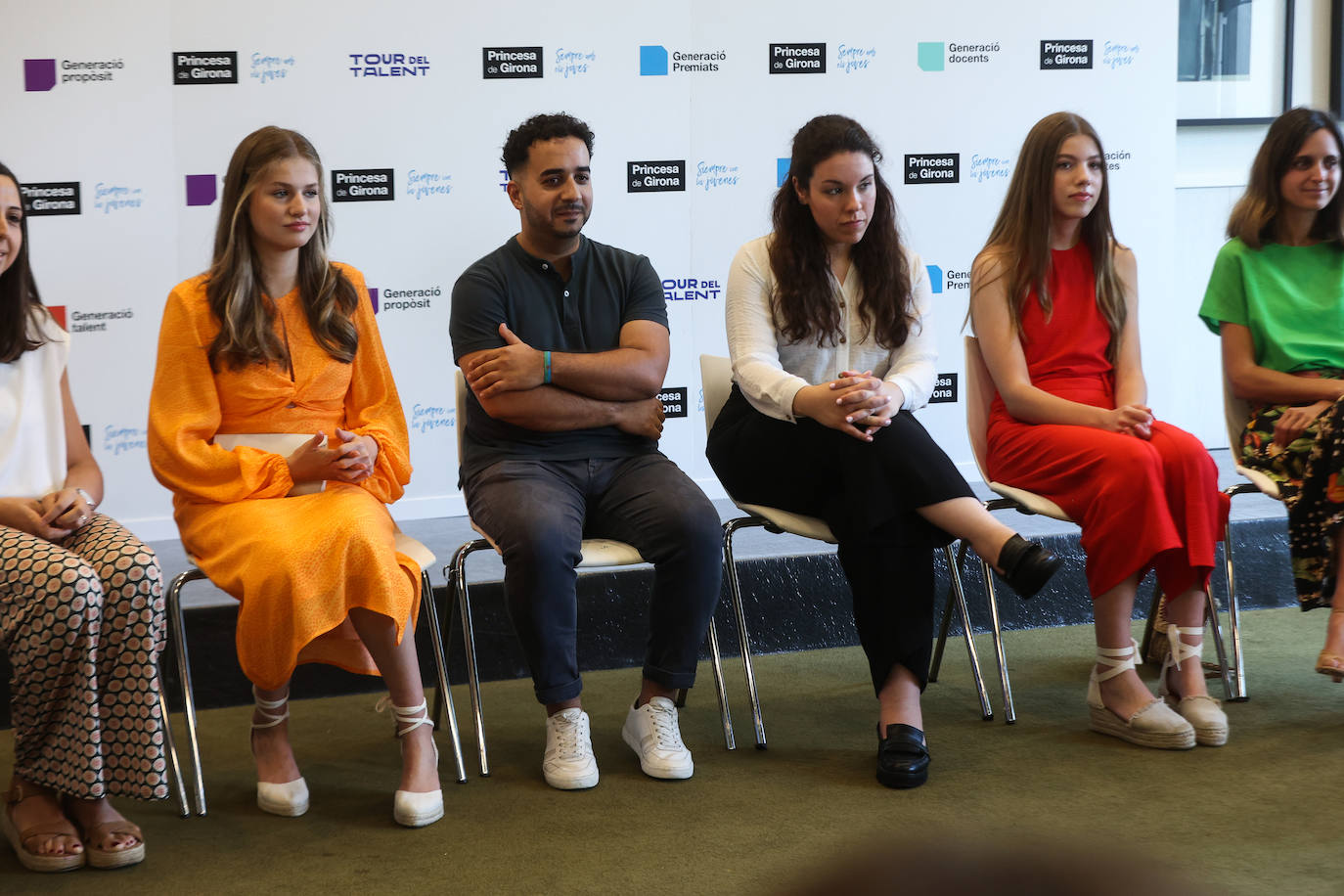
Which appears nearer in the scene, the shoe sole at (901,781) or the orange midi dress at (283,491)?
the orange midi dress at (283,491)

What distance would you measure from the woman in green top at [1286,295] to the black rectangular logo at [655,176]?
6.05ft

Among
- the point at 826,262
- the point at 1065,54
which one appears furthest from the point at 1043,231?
the point at 1065,54

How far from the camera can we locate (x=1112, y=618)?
2.80 meters

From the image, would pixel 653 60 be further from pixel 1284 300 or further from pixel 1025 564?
pixel 1025 564

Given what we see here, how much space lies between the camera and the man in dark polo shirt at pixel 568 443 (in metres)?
2.61

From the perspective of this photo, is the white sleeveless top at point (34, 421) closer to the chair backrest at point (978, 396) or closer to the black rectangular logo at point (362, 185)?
the black rectangular logo at point (362, 185)

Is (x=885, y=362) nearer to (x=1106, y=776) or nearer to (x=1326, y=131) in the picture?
(x=1106, y=776)

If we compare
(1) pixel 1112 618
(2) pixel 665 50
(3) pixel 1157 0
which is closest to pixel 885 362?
(1) pixel 1112 618

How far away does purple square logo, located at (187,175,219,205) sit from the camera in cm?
406

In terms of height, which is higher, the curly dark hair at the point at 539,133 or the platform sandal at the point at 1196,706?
the curly dark hair at the point at 539,133

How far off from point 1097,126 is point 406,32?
2474mm

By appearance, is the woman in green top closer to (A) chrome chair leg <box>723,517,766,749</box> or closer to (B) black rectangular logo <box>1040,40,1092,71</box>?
(A) chrome chair leg <box>723,517,766,749</box>

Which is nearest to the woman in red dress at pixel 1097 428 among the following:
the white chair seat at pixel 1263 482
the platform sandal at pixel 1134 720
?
the platform sandal at pixel 1134 720

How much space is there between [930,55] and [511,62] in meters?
1.49
